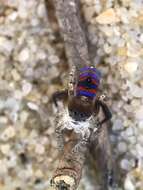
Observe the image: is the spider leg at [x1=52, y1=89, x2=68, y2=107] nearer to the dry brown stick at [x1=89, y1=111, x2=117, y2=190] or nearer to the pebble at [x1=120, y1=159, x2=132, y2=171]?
the dry brown stick at [x1=89, y1=111, x2=117, y2=190]

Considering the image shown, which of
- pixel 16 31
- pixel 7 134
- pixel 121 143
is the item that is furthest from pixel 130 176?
pixel 16 31

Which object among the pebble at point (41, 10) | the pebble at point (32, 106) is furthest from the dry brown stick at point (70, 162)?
the pebble at point (41, 10)

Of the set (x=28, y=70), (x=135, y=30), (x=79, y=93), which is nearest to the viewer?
(x=79, y=93)

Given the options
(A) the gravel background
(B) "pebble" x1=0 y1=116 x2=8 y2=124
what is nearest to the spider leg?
(A) the gravel background

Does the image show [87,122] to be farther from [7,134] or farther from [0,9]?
[0,9]

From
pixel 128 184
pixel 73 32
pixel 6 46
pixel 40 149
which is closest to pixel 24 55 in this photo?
pixel 6 46

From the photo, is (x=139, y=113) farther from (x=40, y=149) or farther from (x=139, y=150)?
(x=40, y=149)
